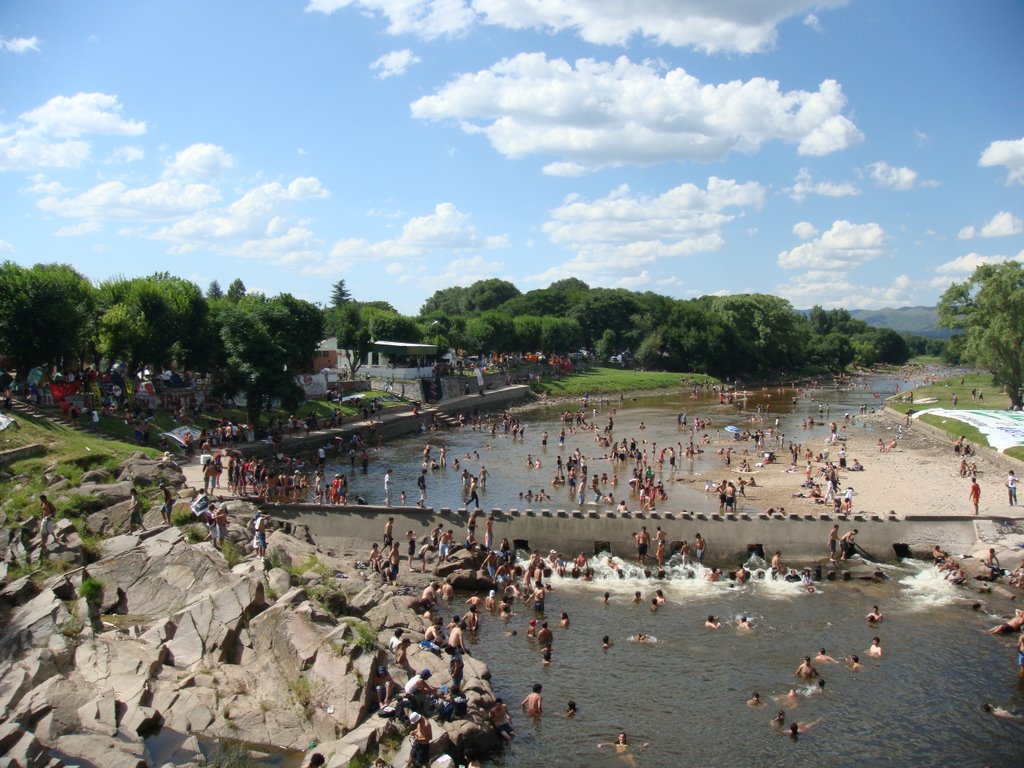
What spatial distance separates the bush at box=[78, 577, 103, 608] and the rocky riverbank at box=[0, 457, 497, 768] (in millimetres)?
40

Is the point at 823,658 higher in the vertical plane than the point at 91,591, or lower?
lower

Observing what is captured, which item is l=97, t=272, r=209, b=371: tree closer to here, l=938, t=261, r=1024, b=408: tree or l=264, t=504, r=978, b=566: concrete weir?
l=264, t=504, r=978, b=566: concrete weir

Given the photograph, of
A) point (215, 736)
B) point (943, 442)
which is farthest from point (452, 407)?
point (215, 736)

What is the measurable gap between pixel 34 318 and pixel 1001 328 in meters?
63.3

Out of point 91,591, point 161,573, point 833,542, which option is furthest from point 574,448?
point 91,591

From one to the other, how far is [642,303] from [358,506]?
10783 centimetres

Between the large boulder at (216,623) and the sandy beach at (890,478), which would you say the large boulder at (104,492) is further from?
the sandy beach at (890,478)

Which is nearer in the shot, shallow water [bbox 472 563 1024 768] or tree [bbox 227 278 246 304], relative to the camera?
shallow water [bbox 472 563 1024 768]

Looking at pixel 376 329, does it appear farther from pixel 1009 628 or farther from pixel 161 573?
pixel 1009 628

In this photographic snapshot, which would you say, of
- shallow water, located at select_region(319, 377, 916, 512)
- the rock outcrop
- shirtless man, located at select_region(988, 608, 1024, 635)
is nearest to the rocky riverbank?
the rock outcrop

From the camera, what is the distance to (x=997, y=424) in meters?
50.8

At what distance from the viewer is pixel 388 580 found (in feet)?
89.0

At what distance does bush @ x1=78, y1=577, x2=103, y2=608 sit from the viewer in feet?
69.9

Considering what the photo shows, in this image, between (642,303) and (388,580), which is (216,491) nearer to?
(388,580)
